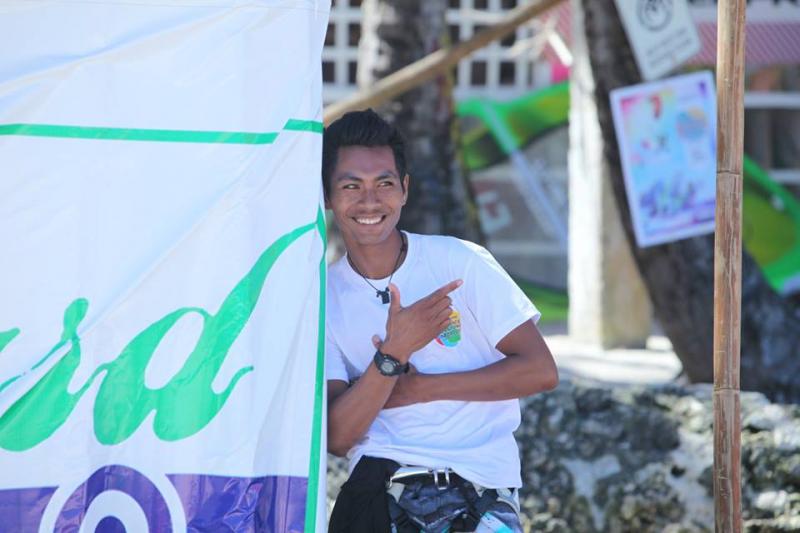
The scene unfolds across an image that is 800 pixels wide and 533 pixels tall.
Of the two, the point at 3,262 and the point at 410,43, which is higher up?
the point at 410,43

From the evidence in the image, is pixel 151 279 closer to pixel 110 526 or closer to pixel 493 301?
pixel 110 526

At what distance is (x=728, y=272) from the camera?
294 cm

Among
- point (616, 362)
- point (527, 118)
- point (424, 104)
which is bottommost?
point (616, 362)

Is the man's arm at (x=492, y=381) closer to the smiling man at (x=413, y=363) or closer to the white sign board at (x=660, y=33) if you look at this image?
the smiling man at (x=413, y=363)

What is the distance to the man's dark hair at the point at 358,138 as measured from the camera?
2.87 meters

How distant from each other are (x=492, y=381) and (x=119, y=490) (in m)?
0.78

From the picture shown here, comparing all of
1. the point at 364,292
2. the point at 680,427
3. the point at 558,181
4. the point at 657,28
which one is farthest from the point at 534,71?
the point at 364,292

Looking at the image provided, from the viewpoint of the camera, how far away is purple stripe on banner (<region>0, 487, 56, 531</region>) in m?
2.54

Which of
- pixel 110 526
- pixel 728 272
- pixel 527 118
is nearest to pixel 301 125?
pixel 110 526

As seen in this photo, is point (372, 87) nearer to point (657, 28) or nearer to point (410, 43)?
point (410, 43)

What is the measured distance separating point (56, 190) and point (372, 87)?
3.92 metres

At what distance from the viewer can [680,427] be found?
4.49 m

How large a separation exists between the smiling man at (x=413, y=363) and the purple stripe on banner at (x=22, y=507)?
1.97 feet

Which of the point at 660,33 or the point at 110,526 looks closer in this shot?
the point at 110,526
